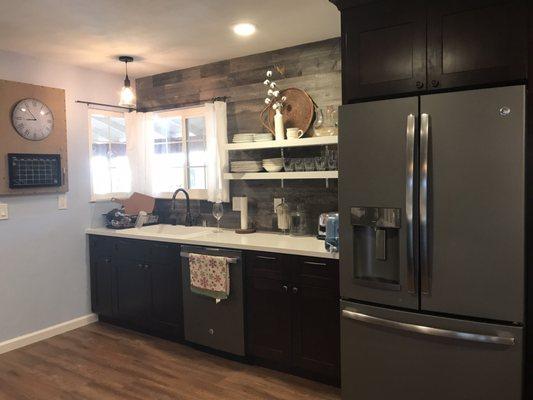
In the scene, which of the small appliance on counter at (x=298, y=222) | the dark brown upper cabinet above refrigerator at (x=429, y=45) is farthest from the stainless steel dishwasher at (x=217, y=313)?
the dark brown upper cabinet above refrigerator at (x=429, y=45)

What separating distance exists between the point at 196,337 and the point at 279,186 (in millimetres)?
1344

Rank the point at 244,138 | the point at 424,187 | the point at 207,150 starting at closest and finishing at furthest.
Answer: the point at 424,187 < the point at 244,138 < the point at 207,150

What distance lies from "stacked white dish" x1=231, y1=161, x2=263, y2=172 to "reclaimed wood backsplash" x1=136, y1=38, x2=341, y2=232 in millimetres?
191

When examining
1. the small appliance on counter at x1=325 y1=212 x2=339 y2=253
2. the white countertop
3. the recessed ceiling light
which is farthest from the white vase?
the small appliance on counter at x1=325 y1=212 x2=339 y2=253

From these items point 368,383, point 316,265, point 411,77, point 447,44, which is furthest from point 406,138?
point 368,383

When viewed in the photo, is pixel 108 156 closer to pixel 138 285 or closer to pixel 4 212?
pixel 4 212

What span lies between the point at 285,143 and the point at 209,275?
3.68 ft

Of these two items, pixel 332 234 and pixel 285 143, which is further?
pixel 285 143

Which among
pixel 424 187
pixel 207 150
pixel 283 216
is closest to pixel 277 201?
pixel 283 216

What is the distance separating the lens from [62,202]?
3.85m

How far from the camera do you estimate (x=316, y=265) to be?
2.75 metres

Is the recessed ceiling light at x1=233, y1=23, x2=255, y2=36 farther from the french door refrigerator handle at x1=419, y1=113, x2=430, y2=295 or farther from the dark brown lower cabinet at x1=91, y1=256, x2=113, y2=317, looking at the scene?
the dark brown lower cabinet at x1=91, y1=256, x2=113, y2=317

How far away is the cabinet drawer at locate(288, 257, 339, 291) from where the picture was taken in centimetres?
269

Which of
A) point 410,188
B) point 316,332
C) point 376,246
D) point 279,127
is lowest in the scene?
point 316,332
